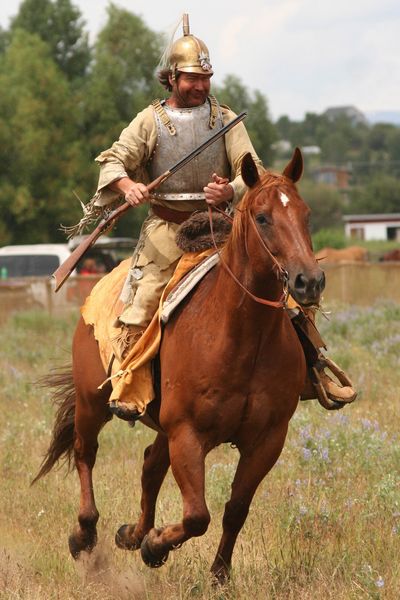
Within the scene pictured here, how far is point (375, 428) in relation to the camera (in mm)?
10758

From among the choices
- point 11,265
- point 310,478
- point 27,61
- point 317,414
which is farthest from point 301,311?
point 27,61

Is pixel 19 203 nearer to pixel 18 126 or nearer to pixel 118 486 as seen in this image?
pixel 18 126

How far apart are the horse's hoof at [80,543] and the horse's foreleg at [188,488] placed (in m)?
1.32

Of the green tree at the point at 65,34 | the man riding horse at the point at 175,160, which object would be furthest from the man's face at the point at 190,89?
the green tree at the point at 65,34

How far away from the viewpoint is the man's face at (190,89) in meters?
7.29

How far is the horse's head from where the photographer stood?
5742mm

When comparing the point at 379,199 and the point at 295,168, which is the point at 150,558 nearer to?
the point at 295,168

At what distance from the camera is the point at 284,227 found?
237 inches

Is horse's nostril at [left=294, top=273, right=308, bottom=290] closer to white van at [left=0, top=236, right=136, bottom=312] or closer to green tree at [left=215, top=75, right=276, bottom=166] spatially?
white van at [left=0, top=236, right=136, bottom=312]

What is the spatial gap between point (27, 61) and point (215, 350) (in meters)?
38.4

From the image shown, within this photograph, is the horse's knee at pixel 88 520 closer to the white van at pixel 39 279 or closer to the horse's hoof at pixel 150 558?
the horse's hoof at pixel 150 558

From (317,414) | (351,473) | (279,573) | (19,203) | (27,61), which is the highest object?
(279,573)

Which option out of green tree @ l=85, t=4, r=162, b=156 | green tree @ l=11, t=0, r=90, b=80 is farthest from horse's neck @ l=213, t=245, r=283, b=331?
green tree @ l=11, t=0, r=90, b=80

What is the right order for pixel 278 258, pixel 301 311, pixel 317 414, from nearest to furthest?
1. pixel 278 258
2. pixel 301 311
3. pixel 317 414
